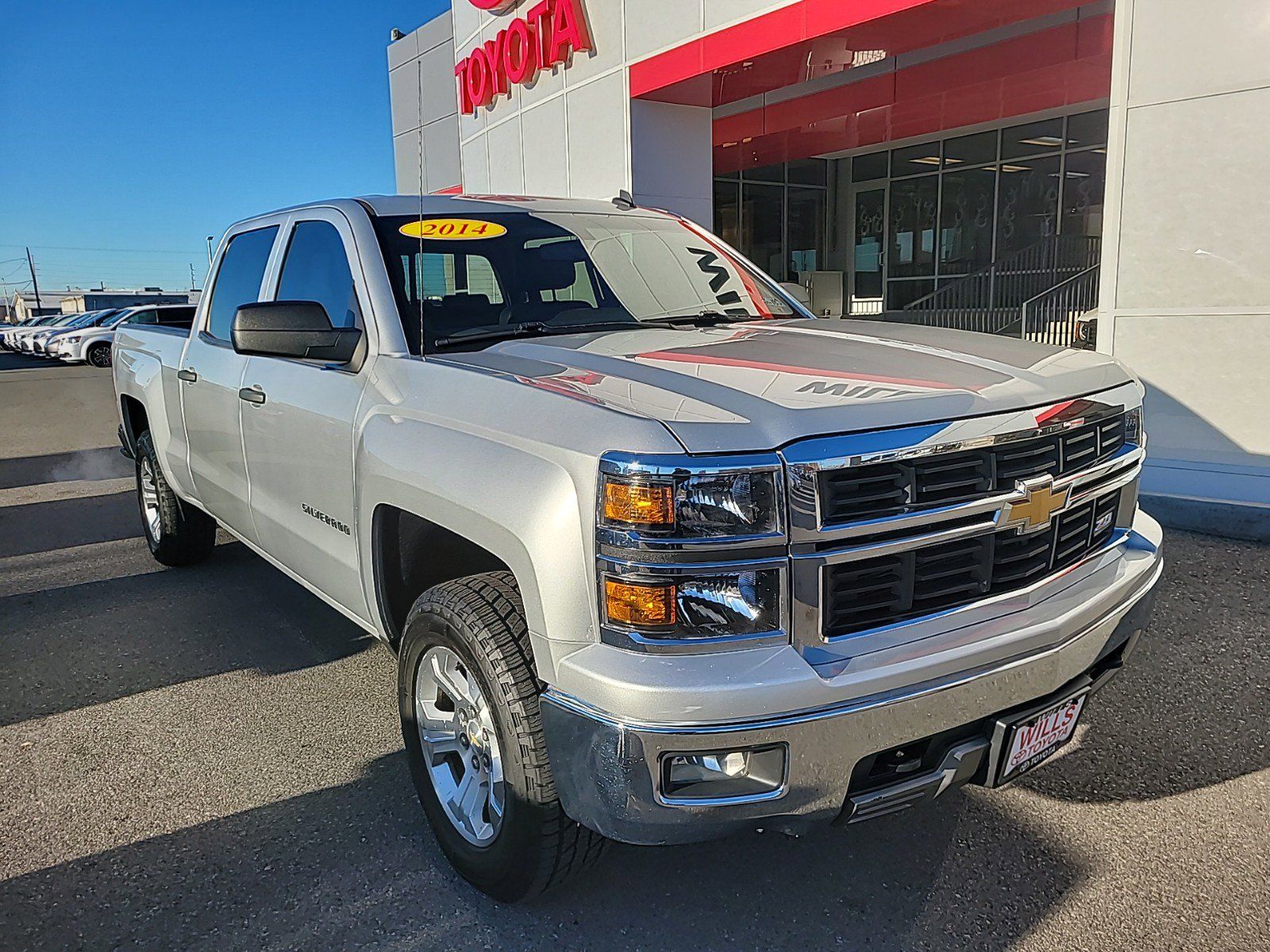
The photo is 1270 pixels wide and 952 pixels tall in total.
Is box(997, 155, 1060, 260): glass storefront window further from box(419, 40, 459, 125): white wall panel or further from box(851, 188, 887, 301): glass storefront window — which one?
box(419, 40, 459, 125): white wall panel

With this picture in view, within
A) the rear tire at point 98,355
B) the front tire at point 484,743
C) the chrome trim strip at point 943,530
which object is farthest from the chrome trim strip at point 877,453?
the rear tire at point 98,355

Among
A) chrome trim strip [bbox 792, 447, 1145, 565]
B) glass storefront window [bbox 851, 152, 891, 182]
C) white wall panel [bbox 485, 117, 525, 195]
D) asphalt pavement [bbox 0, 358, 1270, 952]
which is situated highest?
glass storefront window [bbox 851, 152, 891, 182]

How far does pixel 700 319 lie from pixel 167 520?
352 centimetres

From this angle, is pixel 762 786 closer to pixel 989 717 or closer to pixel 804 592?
pixel 804 592

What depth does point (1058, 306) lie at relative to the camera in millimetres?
14250

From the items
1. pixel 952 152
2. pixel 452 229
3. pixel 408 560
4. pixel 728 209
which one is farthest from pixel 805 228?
pixel 408 560

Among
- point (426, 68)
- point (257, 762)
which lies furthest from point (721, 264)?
point (426, 68)

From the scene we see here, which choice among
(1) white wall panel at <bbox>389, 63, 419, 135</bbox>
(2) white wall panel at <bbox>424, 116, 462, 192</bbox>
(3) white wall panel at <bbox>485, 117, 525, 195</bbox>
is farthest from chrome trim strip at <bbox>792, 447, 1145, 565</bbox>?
(1) white wall panel at <bbox>389, 63, 419, 135</bbox>

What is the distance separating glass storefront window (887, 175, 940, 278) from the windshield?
15777mm

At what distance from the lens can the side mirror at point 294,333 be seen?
305cm

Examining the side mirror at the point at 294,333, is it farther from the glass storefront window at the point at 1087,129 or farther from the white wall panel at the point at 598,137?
the glass storefront window at the point at 1087,129

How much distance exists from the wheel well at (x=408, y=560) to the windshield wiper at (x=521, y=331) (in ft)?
1.90

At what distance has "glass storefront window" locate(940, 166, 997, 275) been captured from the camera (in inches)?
689

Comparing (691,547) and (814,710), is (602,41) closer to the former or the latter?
(691,547)
